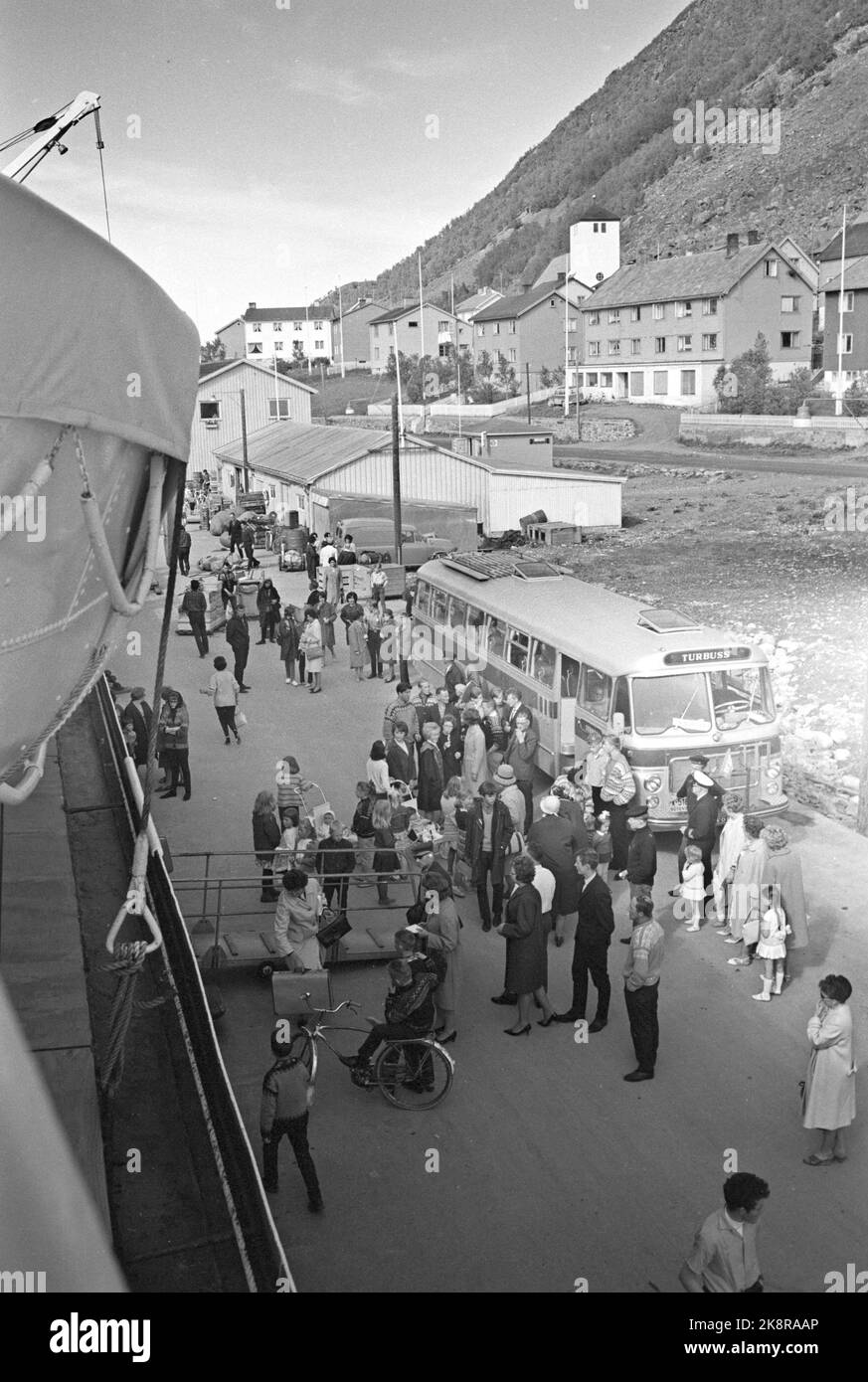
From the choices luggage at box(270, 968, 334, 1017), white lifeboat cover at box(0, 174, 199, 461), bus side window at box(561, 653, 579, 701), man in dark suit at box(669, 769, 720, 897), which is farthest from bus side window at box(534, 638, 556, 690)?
white lifeboat cover at box(0, 174, 199, 461)

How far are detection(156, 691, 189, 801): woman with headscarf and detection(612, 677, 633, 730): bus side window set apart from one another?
5857 millimetres

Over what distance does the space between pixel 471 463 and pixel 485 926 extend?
108 feet

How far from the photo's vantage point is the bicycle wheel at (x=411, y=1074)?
9.48 m

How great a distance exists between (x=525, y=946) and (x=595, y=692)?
221 inches

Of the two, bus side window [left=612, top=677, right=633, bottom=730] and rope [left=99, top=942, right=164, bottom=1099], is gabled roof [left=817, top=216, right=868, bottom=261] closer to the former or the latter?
bus side window [left=612, top=677, right=633, bottom=730]

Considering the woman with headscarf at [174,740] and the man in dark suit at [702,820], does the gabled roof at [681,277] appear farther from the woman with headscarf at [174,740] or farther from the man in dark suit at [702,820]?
the man in dark suit at [702,820]

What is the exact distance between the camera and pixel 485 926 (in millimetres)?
12906

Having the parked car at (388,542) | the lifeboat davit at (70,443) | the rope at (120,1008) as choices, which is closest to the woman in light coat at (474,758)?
the rope at (120,1008)

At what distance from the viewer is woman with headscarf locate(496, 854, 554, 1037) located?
1030cm

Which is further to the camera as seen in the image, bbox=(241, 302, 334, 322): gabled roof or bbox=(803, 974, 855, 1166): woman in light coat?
bbox=(241, 302, 334, 322): gabled roof

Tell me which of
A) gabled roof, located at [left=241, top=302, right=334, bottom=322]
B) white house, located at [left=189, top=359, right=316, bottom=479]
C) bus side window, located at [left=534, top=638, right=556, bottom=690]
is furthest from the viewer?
gabled roof, located at [left=241, top=302, right=334, bottom=322]

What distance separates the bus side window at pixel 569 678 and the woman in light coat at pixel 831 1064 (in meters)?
7.83

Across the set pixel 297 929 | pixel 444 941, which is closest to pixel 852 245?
pixel 297 929

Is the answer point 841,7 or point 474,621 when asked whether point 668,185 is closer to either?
point 841,7
